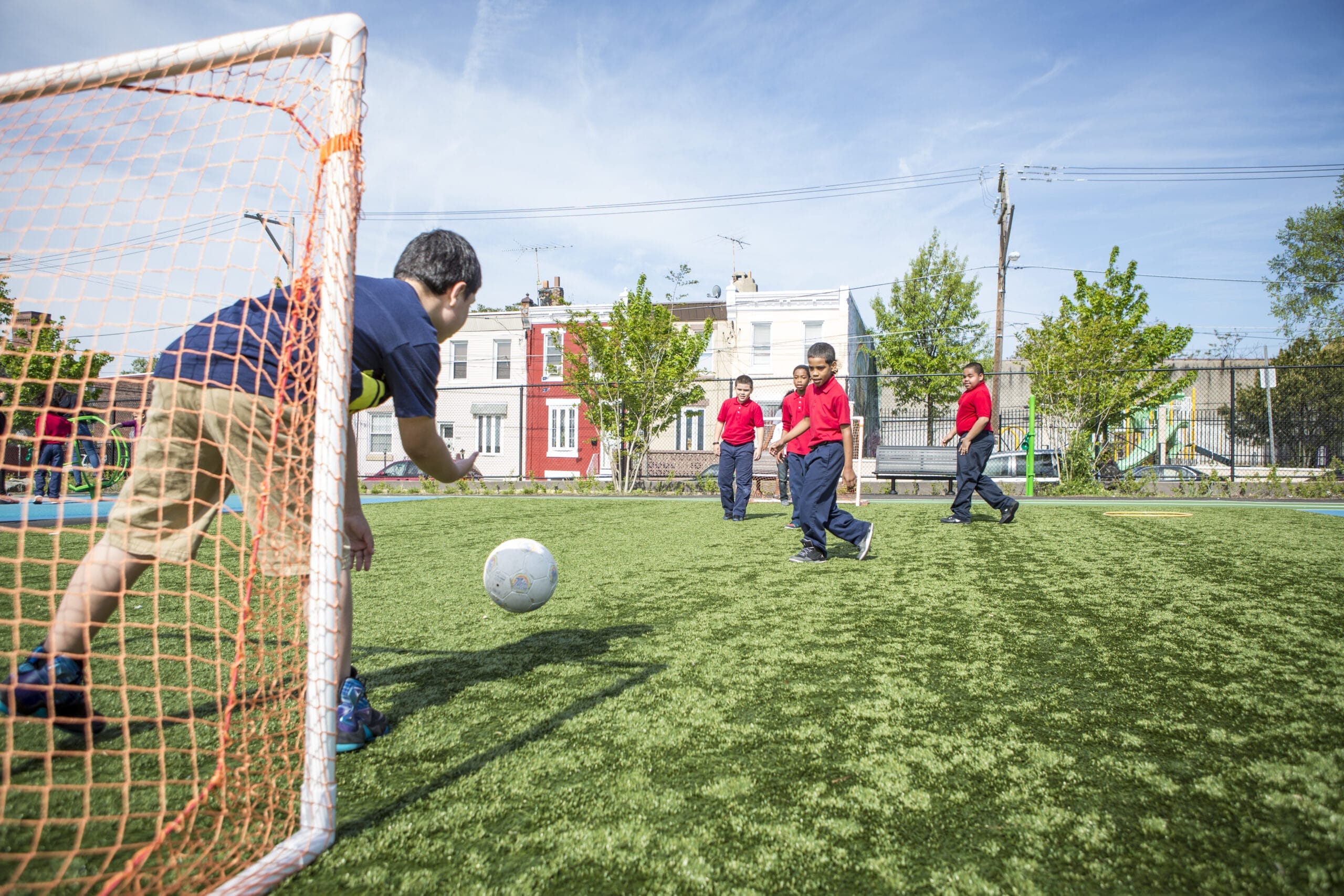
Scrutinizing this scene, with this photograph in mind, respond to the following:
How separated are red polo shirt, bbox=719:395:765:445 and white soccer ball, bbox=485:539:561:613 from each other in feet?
21.0

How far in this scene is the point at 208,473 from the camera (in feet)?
7.20

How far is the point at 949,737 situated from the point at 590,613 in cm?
232

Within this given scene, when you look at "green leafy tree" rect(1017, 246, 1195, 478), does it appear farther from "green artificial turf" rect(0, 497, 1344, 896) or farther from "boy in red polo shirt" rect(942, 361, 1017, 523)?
"green artificial turf" rect(0, 497, 1344, 896)

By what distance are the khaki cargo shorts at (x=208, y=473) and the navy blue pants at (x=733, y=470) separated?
781 cm

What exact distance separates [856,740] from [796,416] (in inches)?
225

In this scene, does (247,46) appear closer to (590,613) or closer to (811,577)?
(590,613)

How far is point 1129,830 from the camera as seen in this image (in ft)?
5.92

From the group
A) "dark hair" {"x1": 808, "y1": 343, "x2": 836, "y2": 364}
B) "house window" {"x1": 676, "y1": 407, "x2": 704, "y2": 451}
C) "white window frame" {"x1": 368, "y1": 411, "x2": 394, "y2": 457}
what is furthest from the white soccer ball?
"white window frame" {"x1": 368, "y1": 411, "x2": 394, "y2": 457}

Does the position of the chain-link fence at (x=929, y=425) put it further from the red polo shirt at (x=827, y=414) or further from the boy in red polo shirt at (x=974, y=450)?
the red polo shirt at (x=827, y=414)

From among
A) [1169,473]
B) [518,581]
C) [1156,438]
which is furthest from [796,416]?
[1156,438]

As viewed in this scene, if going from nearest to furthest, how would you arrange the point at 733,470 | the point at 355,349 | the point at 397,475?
the point at 355,349
the point at 733,470
the point at 397,475

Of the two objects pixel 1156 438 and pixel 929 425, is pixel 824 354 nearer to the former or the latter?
pixel 1156 438

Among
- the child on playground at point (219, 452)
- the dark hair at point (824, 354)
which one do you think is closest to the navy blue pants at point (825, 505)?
the dark hair at point (824, 354)

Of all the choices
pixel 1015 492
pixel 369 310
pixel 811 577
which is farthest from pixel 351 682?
pixel 1015 492
